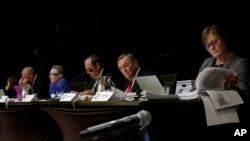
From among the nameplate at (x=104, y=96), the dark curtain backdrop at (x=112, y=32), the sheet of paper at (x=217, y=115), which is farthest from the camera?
the dark curtain backdrop at (x=112, y=32)

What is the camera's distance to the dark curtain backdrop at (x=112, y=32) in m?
3.34

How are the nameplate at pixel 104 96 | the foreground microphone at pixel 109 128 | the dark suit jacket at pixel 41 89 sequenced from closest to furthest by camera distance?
the foreground microphone at pixel 109 128
the nameplate at pixel 104 96
the dark suit jacket at pixel 41 89

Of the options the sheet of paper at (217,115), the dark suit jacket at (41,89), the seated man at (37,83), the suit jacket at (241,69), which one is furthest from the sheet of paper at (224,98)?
the dark suit jacket at (41,89)

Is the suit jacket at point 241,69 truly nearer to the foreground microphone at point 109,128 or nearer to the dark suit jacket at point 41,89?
the foreground microphone at point 109,128

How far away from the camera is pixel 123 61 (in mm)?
2818

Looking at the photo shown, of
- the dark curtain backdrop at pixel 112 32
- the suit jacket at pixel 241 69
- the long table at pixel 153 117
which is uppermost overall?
the dark curtain backdrop at pixel 112 32

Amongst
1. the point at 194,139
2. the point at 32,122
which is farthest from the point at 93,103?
the point at 32,122

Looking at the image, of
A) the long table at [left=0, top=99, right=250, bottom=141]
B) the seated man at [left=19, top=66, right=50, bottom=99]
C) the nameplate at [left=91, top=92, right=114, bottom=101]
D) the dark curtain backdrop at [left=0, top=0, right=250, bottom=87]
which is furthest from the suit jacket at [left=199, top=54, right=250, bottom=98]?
the seated man at [left=19, top=66, right=50, bottom=99]

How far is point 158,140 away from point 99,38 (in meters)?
3.08

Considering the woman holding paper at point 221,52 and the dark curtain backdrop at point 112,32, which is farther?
the dark curtain backdrop at point 112,32

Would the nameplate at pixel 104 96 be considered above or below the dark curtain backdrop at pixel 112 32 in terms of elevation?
below

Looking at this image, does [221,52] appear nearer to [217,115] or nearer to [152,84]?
[152,84]

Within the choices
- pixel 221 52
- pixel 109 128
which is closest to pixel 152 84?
pixel 221 52

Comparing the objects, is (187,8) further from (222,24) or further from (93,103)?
(93,103)
